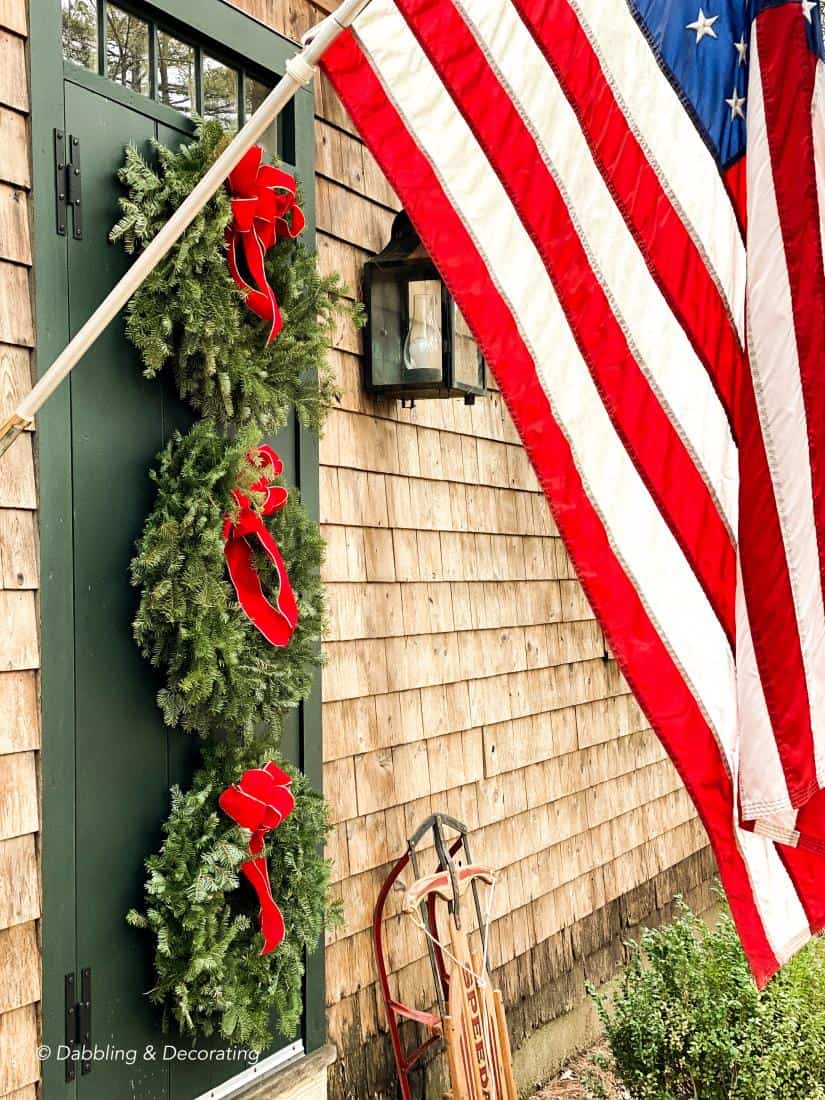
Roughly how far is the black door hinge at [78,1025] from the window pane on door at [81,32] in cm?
205

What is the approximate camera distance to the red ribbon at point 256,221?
2.96 meters

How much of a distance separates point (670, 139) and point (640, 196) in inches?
5.5

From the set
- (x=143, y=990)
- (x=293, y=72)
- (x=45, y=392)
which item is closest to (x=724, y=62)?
(x=293, y=72)

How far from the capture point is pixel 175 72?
3.05 m

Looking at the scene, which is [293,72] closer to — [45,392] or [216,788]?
[45,392]

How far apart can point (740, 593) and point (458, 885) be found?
1.66 meters

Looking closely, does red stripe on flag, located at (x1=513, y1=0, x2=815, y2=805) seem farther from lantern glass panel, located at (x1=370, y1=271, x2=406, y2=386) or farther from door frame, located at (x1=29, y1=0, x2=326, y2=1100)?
lantern glass panel, located at (x1=370, y1=271, x2=406, y2=386)

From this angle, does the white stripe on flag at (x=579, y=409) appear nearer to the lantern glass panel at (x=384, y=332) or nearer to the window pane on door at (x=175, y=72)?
the window pane on door at (x=175, y=72)

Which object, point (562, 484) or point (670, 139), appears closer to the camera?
point (562, 484)

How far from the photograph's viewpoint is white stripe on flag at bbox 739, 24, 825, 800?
238 centimetres

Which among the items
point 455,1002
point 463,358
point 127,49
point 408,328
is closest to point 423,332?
point 408,328

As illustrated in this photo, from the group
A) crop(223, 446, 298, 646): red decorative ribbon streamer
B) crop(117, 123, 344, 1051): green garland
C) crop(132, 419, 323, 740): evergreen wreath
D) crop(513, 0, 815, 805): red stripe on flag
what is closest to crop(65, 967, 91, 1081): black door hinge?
crop(117, 123, 344, 1051): green garland

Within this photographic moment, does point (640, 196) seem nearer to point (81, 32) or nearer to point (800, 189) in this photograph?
point (800, 189)

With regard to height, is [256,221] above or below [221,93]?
below
